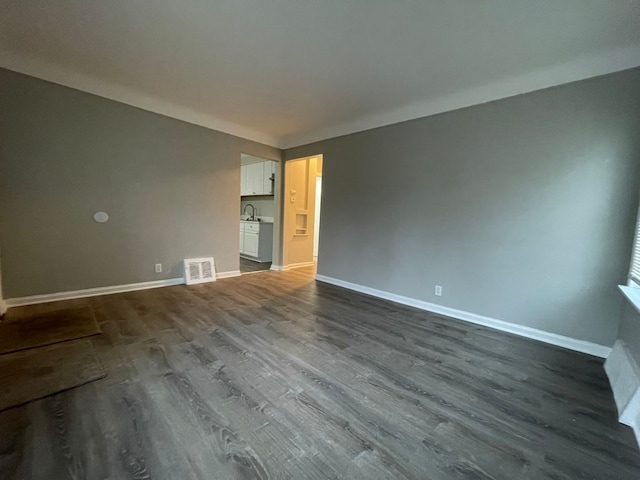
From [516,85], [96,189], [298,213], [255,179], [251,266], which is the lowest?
[251,266]

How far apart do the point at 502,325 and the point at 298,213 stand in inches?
161

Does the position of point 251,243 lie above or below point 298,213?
below

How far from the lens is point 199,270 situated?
420 cm

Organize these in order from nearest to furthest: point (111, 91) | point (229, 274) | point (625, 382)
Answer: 1. point (625, 382)
2. point (111, 91)
3. point (229, 274)

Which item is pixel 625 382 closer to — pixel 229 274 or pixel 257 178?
pixel 229 274

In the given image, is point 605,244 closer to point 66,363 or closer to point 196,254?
point 66,363

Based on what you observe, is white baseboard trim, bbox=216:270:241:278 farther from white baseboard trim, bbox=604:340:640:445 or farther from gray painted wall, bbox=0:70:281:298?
white baseboard trim, bbox=604:340:640:445

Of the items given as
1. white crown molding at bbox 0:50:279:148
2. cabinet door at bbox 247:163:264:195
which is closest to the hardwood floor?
white crown molding at bbox 0:50:279:148

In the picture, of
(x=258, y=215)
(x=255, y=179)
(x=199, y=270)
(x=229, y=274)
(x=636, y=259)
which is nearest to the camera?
(x=636, y=259)

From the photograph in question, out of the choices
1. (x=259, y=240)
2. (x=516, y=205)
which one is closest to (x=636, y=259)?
(x=516, y=205)

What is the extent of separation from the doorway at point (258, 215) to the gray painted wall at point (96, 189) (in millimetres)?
1547

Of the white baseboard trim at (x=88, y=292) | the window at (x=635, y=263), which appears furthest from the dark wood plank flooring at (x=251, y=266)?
the window at (x=635, y=263)

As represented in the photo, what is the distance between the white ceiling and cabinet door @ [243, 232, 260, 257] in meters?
3.45

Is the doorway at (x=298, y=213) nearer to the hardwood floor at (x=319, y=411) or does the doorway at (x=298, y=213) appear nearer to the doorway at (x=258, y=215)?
the doorway at (x=258, y=215)
